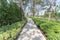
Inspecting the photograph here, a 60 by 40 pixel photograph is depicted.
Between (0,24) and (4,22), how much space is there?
1.79 feet

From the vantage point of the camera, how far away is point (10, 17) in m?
14.5

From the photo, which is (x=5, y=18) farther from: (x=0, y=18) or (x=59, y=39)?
(x=59, y=39)

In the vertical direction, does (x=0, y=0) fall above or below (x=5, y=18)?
above

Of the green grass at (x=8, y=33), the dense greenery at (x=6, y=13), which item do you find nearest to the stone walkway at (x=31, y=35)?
the green grass at (x=8, y=33)

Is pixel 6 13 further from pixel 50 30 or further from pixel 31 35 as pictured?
pixel 31 35

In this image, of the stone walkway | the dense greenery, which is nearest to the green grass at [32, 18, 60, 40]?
the stone walkway

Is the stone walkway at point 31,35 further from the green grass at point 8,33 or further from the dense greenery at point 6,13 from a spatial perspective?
the dense greenery at point 6,13

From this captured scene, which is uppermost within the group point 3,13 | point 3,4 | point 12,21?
point 3,4

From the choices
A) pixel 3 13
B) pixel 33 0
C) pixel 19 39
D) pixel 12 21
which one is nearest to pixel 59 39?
pixel 19 39

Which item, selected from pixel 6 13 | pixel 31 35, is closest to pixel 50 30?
pixel 31 35

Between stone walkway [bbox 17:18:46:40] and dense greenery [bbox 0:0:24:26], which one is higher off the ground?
dense greenery [bbox 0:0:24:26]

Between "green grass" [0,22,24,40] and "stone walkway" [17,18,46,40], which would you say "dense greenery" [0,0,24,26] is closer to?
"green grass" [0,22,24,40]

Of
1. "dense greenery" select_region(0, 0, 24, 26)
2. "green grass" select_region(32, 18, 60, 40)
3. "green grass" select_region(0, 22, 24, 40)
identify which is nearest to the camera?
"green grass" select_region(0, 22, 24, 40)

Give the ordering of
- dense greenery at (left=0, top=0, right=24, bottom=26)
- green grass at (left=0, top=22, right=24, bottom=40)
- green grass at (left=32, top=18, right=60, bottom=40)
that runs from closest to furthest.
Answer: green grass at (left=0, top=22, right=24, bottom=40), green grass at (left=32, top=18, right=60, bottom=40), dense greenery at (left=0, top=0, right=24, bottom=26)
